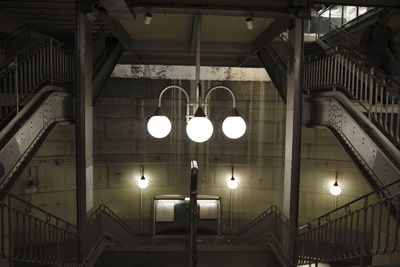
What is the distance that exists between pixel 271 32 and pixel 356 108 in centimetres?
258

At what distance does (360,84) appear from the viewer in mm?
7152

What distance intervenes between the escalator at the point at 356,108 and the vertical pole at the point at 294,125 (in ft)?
1.78

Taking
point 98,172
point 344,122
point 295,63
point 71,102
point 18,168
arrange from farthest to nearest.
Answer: point 98,172 < point 71,102 < point 344,122 < point 295,63 < point 18,168

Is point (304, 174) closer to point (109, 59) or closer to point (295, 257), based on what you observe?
point (295, 257)

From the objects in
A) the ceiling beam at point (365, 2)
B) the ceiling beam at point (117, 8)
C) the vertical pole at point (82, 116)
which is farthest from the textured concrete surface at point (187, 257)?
the ceiling beam at point (365, 2)

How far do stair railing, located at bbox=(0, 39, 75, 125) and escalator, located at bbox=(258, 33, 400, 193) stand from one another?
5225mm

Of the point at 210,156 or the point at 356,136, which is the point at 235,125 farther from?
the point at 210,156

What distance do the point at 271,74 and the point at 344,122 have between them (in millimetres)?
3248

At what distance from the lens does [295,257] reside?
19.6 ft

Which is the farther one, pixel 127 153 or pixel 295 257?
pixel 127 153

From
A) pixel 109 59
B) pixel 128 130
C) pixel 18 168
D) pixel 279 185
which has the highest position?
pixel 109 59

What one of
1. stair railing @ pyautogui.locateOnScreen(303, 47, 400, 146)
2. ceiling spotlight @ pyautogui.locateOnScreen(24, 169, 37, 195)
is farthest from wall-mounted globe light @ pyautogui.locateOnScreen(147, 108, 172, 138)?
ceiling spotlight @ pyautogui.locateOnScreen(24, 169, 37, 195)

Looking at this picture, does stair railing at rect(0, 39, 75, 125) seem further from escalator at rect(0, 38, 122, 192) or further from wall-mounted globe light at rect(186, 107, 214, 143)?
wall-mounted globe light at rect(186, 107, 214, 143)

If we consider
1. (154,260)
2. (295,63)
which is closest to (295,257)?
(154,260)
